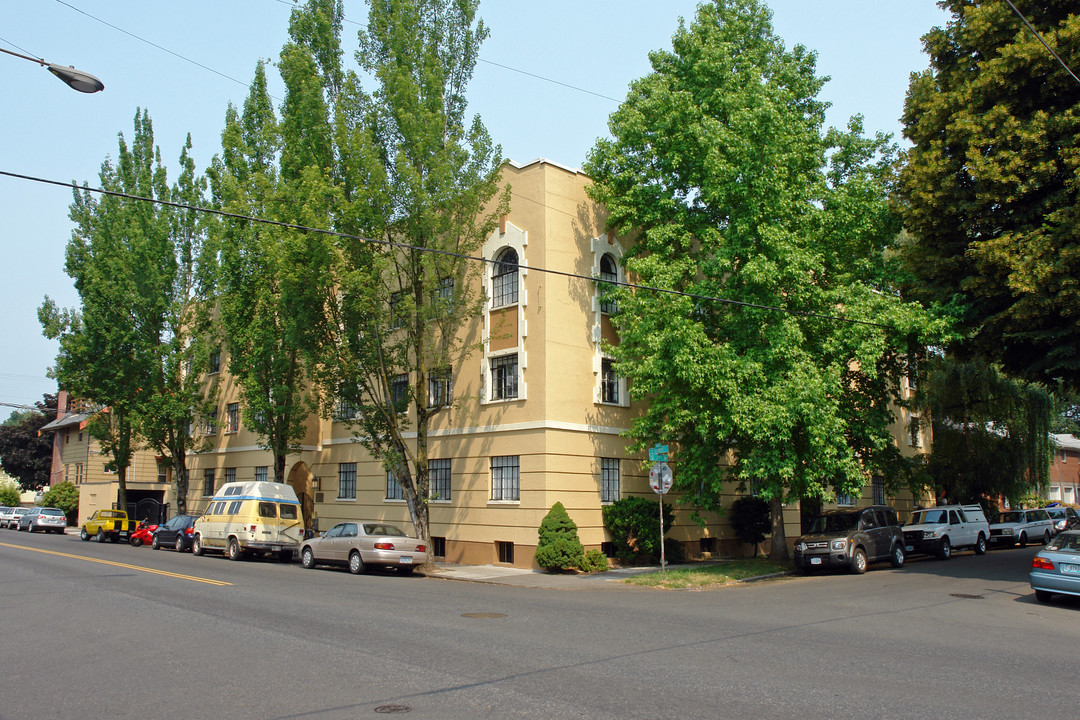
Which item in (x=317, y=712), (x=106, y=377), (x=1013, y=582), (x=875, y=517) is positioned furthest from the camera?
(x=106, y=377)

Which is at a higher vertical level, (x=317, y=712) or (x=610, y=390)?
(x=610, y=390)

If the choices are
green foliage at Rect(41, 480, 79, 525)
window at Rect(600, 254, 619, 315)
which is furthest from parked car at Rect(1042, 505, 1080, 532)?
green foliage at Rect(41, 480, 79, 525)

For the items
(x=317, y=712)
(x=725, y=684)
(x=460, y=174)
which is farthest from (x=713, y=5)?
(x=317, y=712)

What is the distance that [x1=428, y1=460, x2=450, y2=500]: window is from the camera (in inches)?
993

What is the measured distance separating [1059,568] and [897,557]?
8.61m

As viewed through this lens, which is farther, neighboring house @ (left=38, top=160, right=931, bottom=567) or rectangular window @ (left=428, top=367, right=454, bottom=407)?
rectangular window @ (left=428, top=367, right=454, bottom=407)

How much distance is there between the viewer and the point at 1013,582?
60.0ft

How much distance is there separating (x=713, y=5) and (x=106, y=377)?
3023cm

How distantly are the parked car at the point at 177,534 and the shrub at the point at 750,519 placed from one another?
20.3 m

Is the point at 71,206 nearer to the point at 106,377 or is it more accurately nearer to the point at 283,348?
the point at 106,377

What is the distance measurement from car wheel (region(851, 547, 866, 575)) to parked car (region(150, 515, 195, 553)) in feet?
76.3

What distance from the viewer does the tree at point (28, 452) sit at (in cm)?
6494

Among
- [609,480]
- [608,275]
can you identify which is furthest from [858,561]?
[608,275]

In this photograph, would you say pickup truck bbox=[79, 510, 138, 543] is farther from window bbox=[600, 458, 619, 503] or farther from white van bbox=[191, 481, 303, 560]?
window bbox=[600, 458, 619, 503]
